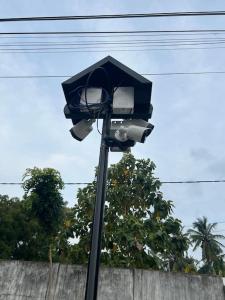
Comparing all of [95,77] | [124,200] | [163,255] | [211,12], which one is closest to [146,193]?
[124,200]

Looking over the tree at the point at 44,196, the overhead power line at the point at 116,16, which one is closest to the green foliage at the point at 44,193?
the tree at the point at 44,196

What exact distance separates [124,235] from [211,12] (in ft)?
25.2

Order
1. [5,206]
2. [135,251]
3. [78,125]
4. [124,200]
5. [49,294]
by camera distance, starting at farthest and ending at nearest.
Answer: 1. [5,206]
2. [124,200]
3. [135,251]
4. [49,294]
5. [78,125]

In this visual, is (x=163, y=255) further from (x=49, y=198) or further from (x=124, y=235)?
(x=49, y=198)

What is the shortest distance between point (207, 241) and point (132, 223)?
30498 millimetres

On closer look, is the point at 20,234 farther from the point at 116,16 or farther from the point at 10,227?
the point at 116,16

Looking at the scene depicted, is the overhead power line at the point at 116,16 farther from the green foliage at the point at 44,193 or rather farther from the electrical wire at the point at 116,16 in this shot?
the green foliage at the point at 44,193

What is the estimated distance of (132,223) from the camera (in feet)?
35.4

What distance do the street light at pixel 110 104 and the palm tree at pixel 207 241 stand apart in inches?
1264

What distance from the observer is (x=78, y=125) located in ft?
8.62

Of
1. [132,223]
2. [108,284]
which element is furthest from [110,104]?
[132,223]

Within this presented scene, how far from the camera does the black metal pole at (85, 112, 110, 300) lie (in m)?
1.99

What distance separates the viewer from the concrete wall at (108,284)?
2.98 meters

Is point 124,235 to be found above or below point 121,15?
below
